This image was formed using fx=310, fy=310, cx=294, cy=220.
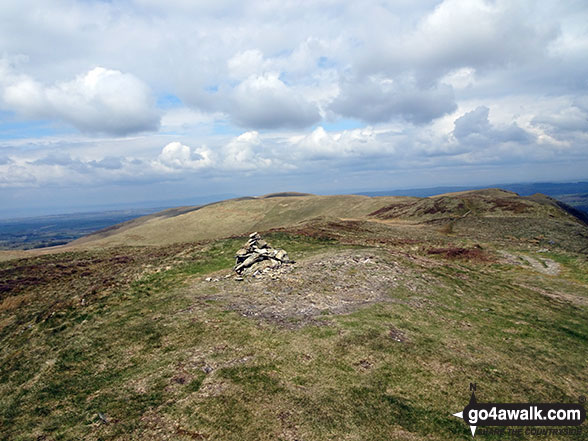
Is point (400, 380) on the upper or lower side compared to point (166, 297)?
A: lower

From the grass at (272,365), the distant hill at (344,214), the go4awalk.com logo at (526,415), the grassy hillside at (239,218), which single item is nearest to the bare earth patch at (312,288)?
the grass at (272,365)

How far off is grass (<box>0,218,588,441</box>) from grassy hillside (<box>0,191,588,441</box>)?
0.10 m

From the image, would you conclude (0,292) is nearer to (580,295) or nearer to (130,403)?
(130,403)

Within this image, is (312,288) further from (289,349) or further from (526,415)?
(526,415)

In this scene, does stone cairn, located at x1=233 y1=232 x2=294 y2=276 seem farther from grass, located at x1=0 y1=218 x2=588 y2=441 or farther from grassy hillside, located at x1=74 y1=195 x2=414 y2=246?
grassy hillside, located at x1=74 y1=195 x2=414 y2=246

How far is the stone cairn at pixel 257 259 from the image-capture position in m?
34.9

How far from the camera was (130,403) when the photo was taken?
14930 millimetres

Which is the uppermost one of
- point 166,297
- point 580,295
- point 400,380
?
point 166,297

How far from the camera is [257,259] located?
3619 centimetres

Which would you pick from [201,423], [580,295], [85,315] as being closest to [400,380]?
[201,423]

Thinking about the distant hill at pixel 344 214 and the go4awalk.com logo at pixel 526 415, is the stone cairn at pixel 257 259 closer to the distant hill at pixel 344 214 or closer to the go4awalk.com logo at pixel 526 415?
the go4awalk.com logo at pixel 526 415

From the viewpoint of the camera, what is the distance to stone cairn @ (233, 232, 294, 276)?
34.9m

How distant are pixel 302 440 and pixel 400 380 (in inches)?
279

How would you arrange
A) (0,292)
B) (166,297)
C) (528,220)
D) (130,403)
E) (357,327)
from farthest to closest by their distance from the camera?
(528,220)
(0,292)
(166,297)
(357,327)
(130,403)
